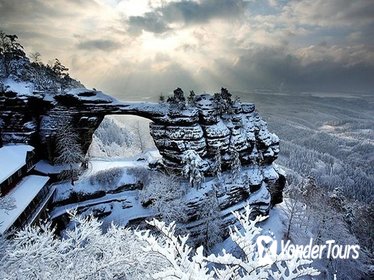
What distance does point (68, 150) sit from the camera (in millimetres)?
41344

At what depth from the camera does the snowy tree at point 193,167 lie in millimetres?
40969

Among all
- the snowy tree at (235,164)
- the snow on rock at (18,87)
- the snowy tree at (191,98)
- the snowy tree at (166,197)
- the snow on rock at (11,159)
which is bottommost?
the snowy tree at (166,197)

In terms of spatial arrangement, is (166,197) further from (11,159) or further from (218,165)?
(11,159)

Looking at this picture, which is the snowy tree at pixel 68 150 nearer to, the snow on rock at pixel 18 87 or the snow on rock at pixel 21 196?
the snow on rock at pixel 21 196

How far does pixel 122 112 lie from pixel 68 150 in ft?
34.3

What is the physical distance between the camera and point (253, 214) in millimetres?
47906

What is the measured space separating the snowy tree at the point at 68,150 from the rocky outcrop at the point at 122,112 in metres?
0.73

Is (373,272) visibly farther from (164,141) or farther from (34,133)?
(34,133)

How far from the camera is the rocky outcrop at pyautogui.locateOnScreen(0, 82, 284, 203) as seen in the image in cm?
4056

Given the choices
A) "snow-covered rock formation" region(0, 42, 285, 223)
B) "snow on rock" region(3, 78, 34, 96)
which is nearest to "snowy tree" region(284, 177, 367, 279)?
"snow-covered rock formation" region(0, 42, 285, 223)

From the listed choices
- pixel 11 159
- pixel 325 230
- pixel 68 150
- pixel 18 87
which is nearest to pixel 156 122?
pixel 68 150

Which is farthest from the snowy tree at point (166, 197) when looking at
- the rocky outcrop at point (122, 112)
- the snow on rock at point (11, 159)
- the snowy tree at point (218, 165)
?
the snow on rock at point (11, 159)

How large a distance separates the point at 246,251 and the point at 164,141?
37.2m

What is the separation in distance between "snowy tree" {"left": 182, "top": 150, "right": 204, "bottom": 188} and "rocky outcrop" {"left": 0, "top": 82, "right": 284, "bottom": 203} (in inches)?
57.4
